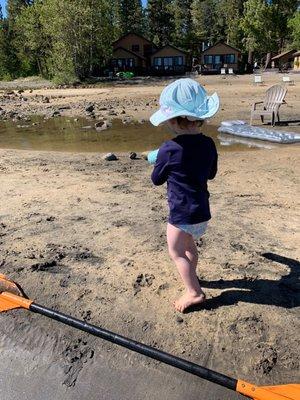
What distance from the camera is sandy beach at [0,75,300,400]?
2.82m

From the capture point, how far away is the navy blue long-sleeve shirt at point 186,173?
9.71ft

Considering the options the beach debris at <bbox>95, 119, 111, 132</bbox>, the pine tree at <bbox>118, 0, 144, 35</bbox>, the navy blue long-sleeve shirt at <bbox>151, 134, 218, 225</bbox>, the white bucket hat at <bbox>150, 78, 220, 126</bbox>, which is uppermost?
the pine tree at <bbox>118, 0, 144, 35</bbox>

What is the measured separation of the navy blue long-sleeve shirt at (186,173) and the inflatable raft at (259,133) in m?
8.01

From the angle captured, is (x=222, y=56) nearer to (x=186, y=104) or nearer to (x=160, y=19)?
(x=160, y=19)

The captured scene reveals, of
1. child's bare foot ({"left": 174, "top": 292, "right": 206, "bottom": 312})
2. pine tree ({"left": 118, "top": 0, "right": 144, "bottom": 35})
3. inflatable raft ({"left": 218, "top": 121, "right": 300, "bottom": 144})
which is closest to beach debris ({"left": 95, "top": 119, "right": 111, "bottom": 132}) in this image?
inflatable raft ({"left": 218, "top": 121, "right": 300, "bottom": 144})

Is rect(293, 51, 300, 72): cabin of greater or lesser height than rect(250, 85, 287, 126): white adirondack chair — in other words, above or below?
below

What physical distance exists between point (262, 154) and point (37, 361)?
23.4 ft

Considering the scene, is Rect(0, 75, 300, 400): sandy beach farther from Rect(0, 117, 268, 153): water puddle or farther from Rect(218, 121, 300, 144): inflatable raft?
Rect(0, 117, 268, 153): water puddle

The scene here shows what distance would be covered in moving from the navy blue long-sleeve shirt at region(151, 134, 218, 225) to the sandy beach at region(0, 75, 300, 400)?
772 millimetres

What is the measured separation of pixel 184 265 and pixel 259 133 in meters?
8.68

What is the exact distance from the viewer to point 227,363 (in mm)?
2857

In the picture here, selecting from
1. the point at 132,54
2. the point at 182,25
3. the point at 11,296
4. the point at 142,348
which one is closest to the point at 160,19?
the point at 182,25

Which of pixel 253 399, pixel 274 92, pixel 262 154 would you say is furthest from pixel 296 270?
pixel 274 92

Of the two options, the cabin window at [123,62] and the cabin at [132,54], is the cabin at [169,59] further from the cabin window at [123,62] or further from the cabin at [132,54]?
the cabin window at [123,62]
